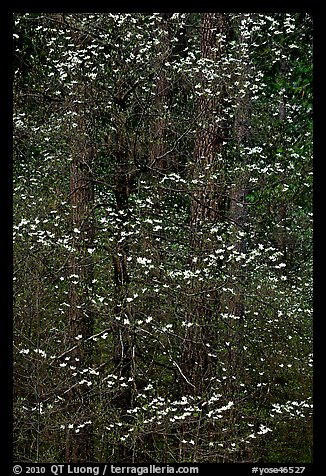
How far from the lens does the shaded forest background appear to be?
501 centimetres

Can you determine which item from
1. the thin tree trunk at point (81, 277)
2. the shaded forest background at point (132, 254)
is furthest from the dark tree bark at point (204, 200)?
the thin tree trunk at point (81, 277)

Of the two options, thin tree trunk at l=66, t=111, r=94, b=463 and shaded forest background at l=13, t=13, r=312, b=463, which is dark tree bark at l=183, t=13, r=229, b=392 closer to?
shaded forest background at l=13, t=13, r=312, b=463

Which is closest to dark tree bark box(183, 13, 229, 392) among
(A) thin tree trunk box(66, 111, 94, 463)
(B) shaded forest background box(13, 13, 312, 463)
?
(B) shaded forest background box(13, 13, 312, 463)

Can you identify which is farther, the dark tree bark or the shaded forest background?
the dark tree bark

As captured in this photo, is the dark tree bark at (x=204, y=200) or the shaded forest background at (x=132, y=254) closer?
the shaded forest background at (x=132, y=254)

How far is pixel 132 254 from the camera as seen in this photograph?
5176 millimetres

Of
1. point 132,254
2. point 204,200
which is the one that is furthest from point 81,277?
point 204,200

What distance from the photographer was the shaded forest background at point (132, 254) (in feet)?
16.4

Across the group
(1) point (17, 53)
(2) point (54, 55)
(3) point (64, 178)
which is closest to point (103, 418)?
(3) point (64, 178)

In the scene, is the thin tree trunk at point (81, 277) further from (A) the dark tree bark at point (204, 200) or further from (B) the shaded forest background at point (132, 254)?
(A) the dark tree bark at point (204, 200)
